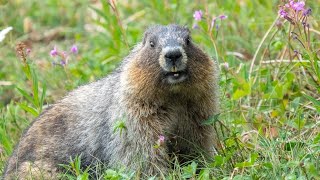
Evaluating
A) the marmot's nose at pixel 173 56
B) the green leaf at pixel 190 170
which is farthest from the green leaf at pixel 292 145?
the marmot's nose at pixel 173 56

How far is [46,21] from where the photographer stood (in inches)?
434

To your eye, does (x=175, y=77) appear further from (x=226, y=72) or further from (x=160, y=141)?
(x=226, y=72)

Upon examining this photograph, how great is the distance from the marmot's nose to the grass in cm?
68

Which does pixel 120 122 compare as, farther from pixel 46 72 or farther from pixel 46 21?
pixel 46 21

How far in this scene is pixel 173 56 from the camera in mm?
5703

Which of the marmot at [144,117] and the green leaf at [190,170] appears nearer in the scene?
the green leaf at [190,170]

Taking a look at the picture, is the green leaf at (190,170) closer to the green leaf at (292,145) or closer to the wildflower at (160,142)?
the wildflower at (160,142)

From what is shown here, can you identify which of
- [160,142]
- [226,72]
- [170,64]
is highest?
[170,64]

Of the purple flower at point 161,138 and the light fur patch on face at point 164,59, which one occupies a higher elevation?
the light fur patch on face at point 164,59

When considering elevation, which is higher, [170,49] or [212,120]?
[170,49]

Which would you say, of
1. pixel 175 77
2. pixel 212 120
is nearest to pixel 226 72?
pixel 212 120

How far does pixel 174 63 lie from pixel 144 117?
52cm

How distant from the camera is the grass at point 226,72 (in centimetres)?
568

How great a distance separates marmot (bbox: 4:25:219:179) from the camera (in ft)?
19.3
